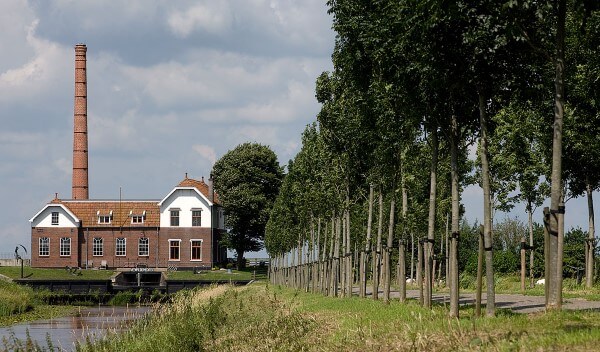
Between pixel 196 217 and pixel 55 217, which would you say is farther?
pixel 196 217

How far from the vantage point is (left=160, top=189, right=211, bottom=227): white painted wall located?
117375 millimetres

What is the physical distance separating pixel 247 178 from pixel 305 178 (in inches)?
2798

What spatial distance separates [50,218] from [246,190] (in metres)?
24.6

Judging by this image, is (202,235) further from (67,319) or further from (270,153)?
(67,319)

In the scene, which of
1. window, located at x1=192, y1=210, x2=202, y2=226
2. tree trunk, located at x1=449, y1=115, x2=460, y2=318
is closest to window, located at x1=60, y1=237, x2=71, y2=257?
window, located at x1=192, y1=210, x2=202, y2=226

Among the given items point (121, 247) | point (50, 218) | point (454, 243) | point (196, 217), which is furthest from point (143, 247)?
point (454, 243)

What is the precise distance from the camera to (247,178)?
126000 millimetres

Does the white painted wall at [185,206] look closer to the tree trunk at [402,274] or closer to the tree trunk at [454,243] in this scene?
the tree trunk at [402,274]

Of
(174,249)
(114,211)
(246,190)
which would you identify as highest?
(246,190)

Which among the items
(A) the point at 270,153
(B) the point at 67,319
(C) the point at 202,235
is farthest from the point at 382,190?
(A) the point at 270,153

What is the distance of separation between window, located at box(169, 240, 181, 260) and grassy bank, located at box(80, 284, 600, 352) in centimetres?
8078

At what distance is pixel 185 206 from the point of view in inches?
4638

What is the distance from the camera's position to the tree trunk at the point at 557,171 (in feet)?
60.1

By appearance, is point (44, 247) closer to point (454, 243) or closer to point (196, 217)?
point (196, 217)
